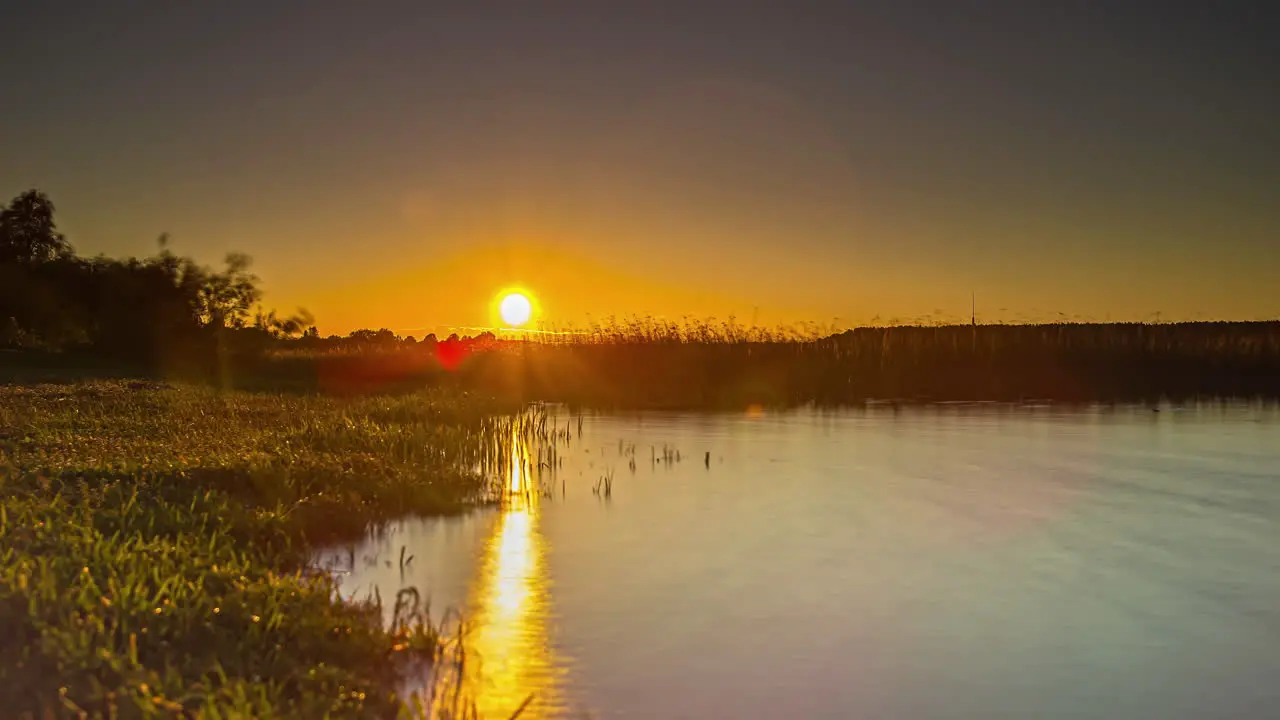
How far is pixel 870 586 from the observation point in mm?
12125

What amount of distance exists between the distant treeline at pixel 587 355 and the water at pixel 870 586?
17549 mm

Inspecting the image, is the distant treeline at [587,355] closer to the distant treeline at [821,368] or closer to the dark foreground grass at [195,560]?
the distant treeline at [821,368]

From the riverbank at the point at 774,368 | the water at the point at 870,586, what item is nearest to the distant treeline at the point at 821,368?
the riverbank at the point at 774,368

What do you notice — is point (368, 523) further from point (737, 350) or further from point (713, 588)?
point (737, 350)

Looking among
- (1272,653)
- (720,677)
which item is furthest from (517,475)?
(1272,653)

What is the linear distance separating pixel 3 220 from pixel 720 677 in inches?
1949

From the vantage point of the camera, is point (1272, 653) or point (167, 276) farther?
point (167, 276)

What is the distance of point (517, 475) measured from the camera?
65.1ft

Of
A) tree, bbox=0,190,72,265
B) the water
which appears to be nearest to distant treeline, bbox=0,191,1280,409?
tree, bbox=0,190,72,265

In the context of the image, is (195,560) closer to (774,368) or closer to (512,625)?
(512,625)

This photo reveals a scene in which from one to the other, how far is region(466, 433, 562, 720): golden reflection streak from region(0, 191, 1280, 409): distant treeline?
22.4 m

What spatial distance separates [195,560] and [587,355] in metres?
32.9

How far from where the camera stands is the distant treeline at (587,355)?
4094cm

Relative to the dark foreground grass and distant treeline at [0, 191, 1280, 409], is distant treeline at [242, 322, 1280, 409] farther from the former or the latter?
the dark foreground grass
